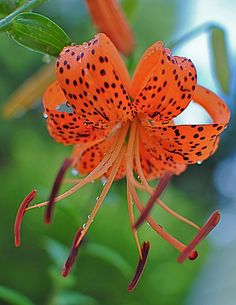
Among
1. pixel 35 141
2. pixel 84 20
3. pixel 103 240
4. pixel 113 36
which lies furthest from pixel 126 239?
pixel 84 20

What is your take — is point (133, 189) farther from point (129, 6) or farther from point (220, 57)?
point (129, 6)

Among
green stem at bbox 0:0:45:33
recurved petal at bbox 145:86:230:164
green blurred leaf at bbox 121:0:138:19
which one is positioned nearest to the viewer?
green stem at bbox 0:0:45:33

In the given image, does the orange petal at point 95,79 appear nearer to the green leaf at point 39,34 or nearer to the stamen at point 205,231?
the green leaf at point 39,34

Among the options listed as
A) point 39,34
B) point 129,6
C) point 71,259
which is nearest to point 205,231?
point 71,259

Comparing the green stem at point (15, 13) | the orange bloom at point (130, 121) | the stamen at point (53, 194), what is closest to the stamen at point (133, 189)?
the orange bloom at point (130, 121)

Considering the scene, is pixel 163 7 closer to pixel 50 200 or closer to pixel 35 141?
pixel 35 141

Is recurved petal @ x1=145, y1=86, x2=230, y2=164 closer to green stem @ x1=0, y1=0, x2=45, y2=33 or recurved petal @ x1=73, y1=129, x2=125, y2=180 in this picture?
recurved petal @ x1=73, y1=129, x2=125, y2=180

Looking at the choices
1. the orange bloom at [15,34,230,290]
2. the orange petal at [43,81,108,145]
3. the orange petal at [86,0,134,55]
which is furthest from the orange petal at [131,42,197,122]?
the orange petal at [86,0,134,55]
